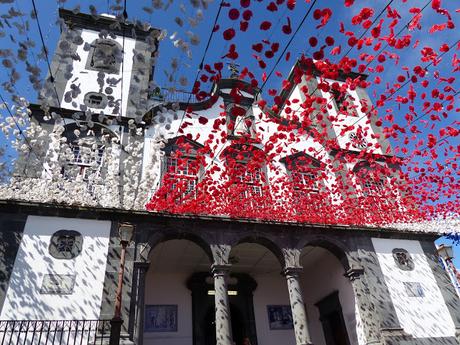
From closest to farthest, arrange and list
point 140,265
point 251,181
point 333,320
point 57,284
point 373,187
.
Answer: point 57,284
point 140,265
point 333,320
point 251,181
point 373,187

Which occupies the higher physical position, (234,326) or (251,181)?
(251,181)

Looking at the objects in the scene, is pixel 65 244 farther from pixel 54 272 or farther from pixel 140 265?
pixel 140 265

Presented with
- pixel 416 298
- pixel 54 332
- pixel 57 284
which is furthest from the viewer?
pixel 416 298

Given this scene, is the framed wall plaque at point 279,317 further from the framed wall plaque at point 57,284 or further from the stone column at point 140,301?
Result: the framed wall plaque at point 57,284

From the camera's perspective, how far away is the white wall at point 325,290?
11086mm

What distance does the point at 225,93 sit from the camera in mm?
15562

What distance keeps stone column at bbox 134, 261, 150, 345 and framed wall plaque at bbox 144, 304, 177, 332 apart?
2740mm

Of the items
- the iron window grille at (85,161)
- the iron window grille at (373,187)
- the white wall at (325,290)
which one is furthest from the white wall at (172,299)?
the iron window grille at (373,187)

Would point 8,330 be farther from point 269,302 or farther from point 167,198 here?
point 269,302

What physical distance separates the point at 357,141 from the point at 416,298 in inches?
288

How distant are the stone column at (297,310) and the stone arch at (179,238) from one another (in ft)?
8.13

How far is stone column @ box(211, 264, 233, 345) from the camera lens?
8594 mm

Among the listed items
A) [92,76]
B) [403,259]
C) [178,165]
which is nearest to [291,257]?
[403,259]

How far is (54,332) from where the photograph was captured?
25.6ft
